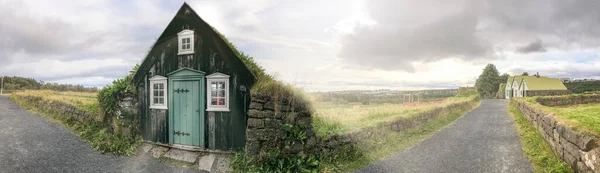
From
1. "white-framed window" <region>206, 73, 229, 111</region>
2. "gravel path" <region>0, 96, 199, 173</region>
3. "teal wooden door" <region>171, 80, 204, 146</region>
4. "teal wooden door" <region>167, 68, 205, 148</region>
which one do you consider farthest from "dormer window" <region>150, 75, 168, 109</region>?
"white-framed window" <region>206, 73, 229, 111</region>

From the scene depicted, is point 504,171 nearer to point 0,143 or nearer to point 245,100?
point 245,100

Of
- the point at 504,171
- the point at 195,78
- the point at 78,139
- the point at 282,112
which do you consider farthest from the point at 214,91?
the point at 504,171

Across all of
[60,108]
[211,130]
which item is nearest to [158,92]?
[211,130]

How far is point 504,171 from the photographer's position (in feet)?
21.6

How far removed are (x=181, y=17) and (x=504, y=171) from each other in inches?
313

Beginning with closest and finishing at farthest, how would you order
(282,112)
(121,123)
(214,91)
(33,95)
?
(282,112) → (214,91) → (121,123) → (33,95)

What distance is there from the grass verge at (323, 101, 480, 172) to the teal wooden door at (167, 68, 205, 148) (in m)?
3.30

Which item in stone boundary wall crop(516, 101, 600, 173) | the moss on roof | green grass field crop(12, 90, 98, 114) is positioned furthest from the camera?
the moss on roof

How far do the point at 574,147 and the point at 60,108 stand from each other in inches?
642

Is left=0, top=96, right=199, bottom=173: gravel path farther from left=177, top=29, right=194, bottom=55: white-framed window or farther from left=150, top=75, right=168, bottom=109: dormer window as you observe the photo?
left=177, top=29, right=194, bottom=55: white-framed window

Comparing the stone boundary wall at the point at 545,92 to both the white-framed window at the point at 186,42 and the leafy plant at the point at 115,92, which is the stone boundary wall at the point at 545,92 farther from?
the leafy plant at the point at 115,92

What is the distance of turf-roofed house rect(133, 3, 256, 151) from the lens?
24.2 feet

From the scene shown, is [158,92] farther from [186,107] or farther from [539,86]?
[539,86]

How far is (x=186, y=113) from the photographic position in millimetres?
8117
